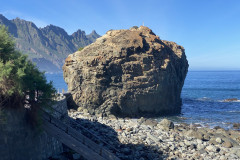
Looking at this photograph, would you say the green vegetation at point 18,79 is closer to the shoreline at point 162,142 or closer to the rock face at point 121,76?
the shoreline at point 162,142

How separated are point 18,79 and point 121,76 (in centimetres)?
2531

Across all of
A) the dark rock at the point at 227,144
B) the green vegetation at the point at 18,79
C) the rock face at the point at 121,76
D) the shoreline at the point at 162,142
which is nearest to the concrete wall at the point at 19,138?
the green vegetation at the point at 18,79

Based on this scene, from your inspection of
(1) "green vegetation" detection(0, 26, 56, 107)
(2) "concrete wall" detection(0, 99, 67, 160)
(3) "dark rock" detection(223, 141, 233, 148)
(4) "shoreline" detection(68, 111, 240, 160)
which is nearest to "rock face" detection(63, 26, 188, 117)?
(4) "shoreline" detection(68, 111, 240, 160)

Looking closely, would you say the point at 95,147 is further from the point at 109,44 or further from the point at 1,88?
the point at 109,44

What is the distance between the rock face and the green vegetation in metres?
21.6

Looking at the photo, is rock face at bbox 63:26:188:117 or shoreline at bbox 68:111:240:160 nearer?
shoreline at bbox 68:111:240:160

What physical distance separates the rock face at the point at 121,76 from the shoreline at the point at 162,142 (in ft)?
26.3

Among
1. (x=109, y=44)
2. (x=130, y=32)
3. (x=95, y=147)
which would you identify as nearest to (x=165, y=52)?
(x=130, y=32)

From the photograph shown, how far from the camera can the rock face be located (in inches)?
1336

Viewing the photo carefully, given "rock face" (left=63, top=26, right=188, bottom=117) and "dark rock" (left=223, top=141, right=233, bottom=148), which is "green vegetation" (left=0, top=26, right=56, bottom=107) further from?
"rock face" (left=63, top=26, right=188, bottom=117)

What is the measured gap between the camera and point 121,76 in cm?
3500

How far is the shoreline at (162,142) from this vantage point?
722 inches

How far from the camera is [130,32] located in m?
39.2

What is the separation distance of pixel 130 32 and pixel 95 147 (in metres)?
29.2
